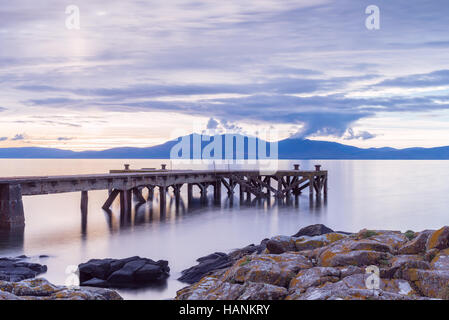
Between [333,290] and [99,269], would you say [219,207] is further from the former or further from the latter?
[333,290]

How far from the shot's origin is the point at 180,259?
772 inches

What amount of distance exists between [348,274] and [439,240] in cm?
212

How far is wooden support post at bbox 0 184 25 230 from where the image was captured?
75.5 ft

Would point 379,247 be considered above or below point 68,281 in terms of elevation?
above

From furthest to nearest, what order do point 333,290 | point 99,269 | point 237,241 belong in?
1. point 237,241
2. point 99,269
3. point 333,290

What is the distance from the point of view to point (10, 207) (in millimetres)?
23500

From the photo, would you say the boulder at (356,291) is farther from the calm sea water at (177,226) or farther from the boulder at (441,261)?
the calm sea water at (177,226)

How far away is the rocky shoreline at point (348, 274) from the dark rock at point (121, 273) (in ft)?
19.2

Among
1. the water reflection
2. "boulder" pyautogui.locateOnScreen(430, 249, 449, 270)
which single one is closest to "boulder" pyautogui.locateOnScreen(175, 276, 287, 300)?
"boulder" pyautogui.locateOnScreen(430, 249, 449, 270)

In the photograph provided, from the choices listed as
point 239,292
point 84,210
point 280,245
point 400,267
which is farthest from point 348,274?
point 84,210

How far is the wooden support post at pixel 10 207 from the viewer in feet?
75.5

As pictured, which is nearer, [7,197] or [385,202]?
[7,197]

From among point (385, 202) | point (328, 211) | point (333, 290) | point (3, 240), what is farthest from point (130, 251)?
point (385, 202)
